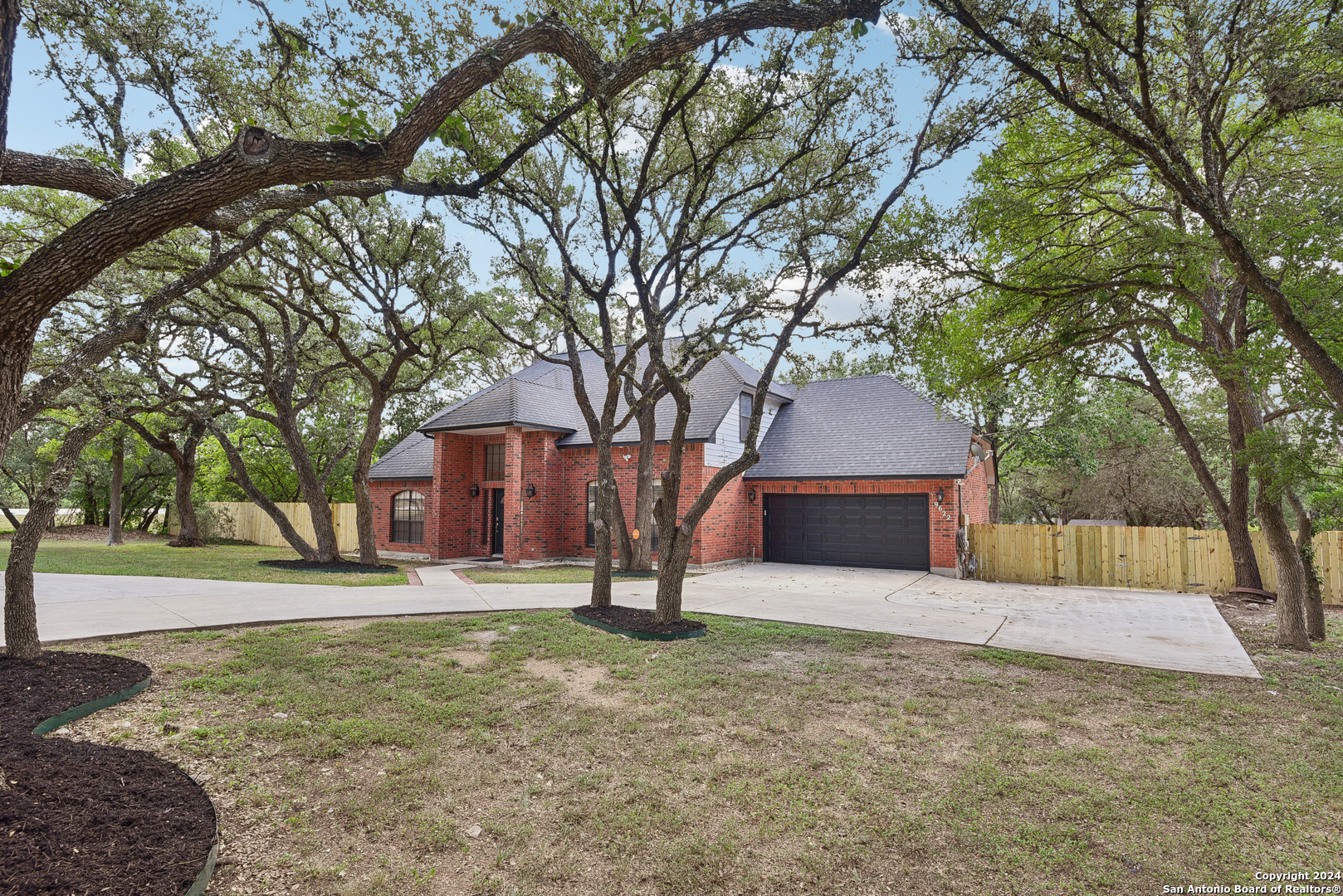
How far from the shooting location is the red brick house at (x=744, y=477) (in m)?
16.4

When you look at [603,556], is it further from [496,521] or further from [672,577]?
[496,521]

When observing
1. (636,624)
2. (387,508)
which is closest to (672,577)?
(636,624)

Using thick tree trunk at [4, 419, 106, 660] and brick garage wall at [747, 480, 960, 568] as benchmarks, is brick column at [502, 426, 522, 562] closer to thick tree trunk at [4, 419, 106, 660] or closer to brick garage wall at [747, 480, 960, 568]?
brick garage wall at [747, 480, 960, 568]

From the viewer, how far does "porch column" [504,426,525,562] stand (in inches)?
679

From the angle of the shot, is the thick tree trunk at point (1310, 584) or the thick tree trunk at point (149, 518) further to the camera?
the thick tree trunk at point (149, 518)

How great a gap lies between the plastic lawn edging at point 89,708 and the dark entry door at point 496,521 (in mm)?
14691

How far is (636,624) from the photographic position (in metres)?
7.92

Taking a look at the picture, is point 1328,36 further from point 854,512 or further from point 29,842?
point 854,512

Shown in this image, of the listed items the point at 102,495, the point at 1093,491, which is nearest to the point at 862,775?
the point at 1093,491

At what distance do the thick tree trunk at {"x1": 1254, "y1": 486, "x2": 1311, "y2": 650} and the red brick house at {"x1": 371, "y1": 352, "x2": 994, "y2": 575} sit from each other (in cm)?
751

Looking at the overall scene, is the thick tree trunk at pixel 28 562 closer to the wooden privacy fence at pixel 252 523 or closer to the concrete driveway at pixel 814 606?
the concrete driveway at pixel 814 606

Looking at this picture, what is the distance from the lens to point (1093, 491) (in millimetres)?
23031

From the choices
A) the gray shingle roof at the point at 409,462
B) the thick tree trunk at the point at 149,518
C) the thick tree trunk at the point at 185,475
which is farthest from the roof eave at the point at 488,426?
the thick tree trunk at the point at 149,518

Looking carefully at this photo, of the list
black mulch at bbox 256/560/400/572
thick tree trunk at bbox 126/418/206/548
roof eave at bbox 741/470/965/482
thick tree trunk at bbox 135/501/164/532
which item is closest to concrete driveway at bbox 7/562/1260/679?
black mulch at bbox 256/560/400/572
